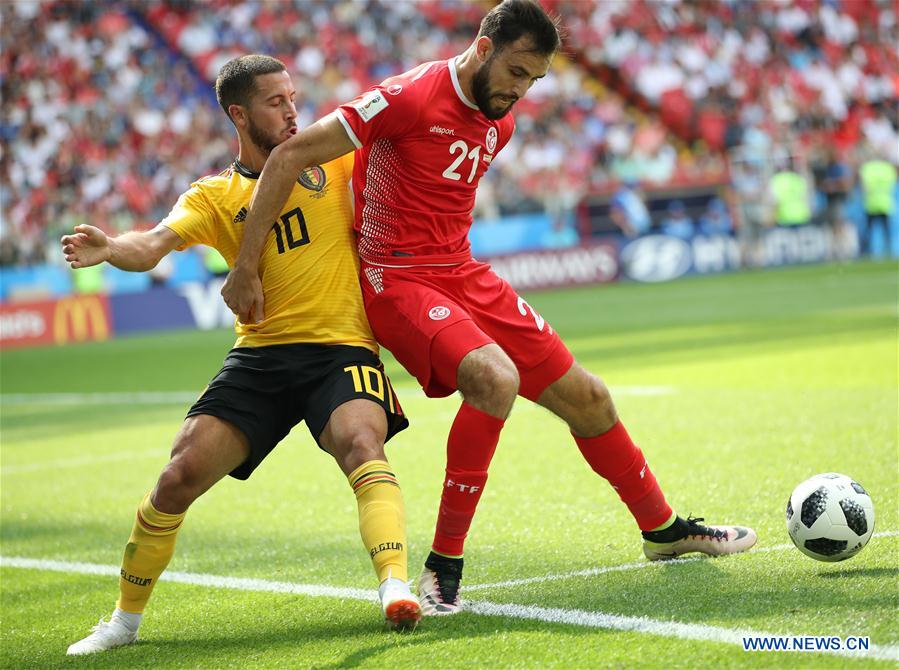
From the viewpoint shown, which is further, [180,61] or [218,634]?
[180,61]

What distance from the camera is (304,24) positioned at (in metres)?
30.4

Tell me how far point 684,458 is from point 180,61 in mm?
24923

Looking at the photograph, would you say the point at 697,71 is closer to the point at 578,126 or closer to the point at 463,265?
the point at 578,126

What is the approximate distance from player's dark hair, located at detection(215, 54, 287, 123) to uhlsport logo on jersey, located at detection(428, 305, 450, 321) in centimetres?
108

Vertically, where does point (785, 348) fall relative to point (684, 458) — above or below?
below

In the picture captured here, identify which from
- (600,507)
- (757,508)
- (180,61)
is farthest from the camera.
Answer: (180,61)

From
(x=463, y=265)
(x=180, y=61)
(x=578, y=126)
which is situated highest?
(x=463, y=265)

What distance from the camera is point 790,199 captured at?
83.2 feet

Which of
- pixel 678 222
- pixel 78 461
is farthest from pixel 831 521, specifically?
pixel 678 222

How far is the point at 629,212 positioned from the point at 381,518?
69.8 ft

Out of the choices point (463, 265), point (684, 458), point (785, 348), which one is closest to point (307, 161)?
point (463, 265)

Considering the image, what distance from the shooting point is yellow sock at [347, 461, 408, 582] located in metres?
4.27

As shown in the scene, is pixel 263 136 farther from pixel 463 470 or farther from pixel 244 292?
pixel 463 470

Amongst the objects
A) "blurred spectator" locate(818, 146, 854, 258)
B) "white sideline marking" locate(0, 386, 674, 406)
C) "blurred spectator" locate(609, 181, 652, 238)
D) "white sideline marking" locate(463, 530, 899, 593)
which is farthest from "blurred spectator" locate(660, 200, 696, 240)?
"white sideline marking" locate(463, 530, 899, 593)
